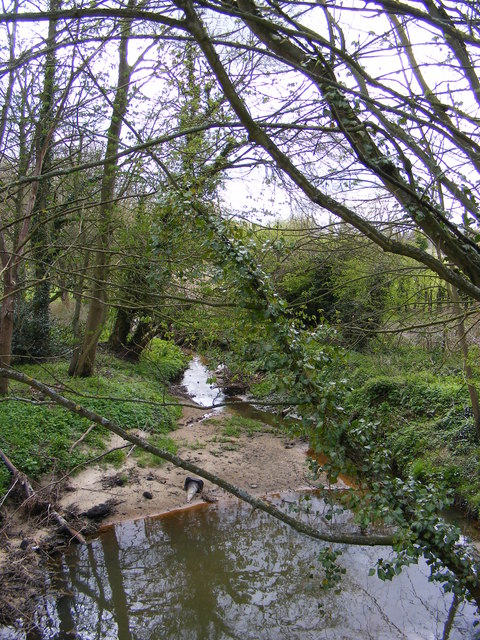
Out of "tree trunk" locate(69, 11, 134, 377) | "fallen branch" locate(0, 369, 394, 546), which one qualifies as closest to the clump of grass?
Result: "tree trunk" locate(69, 11, 134, 377)

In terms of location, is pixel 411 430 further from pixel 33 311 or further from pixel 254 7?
pixel 33 311

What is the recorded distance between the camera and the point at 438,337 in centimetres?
966

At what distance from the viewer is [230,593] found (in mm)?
6242

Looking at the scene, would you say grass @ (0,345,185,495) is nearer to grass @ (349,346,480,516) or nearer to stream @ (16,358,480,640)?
stream @ (16,358,480,640)

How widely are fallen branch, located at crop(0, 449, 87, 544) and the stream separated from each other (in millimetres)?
184

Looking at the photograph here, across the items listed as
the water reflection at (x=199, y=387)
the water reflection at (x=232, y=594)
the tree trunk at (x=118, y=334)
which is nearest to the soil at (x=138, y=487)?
the water reflection at (x=232, y=594)

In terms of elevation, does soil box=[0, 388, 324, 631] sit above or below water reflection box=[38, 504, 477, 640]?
above

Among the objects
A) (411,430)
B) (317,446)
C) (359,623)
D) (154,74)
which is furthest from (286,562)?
(154,74)

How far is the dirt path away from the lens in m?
8.27

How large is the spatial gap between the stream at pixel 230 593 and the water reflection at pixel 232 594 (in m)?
0.01

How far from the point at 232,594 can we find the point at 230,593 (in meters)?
0.03

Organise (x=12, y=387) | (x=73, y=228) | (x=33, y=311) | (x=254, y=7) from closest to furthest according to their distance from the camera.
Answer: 1. (x=254, y=7)
2. (x=12, y=387)
3. (x=73, y=228)
4. (x=33, y=311)

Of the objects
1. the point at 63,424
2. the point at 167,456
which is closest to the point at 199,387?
the point at 63,424

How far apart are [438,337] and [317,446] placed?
6338 mm
